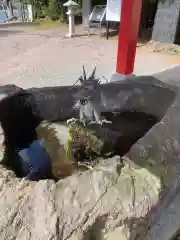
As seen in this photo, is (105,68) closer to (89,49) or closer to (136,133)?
(89,49)

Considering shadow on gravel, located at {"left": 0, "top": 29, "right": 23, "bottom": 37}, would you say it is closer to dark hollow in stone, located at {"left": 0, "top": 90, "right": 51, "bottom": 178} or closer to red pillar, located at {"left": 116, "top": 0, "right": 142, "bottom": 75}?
red pillar, located at {"left": 116, "top": 0, "right": 142, "bottom": 75}

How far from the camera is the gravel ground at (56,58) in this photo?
5914mm

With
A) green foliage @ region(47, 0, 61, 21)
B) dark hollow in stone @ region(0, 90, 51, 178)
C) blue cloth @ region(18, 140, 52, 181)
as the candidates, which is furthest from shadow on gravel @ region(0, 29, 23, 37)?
blue cloth @ region(18, 140, 52, 181)

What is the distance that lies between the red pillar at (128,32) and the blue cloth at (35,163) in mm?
2818

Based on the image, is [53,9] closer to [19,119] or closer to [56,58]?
[56,58]

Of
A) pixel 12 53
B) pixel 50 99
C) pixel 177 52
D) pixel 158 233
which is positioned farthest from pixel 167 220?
pixel 12 53

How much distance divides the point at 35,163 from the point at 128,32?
10.3 ft

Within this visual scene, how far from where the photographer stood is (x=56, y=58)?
23.4ft

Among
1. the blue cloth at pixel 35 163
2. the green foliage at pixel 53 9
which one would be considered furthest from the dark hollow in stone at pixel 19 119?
the green foliage at pixel 53 9

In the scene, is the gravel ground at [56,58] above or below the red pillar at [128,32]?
below

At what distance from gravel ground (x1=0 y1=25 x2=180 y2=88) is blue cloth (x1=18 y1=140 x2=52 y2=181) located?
274 centimetres

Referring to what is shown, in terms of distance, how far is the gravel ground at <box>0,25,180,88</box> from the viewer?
5.91 m

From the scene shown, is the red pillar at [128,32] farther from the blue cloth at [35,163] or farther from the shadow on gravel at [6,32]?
the shadow on gravel at [6,32]

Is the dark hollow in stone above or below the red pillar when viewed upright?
below
